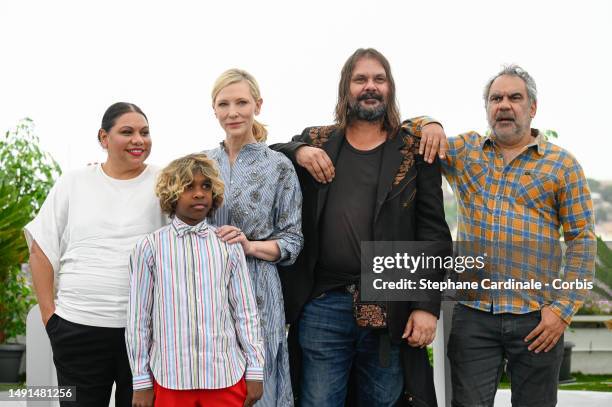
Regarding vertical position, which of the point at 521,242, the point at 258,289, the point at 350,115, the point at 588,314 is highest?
the point at 350,115

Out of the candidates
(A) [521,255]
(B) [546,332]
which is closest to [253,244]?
(A) [521,255]

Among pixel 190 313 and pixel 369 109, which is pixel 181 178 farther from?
pixel 369 109

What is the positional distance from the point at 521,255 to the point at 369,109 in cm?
79

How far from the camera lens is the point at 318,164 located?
2691 mm

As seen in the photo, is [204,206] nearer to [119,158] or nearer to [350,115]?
[119,158]

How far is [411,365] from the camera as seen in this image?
8.70 ft

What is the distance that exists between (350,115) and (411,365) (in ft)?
3.23

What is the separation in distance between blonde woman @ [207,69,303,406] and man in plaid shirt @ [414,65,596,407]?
567 millimetres

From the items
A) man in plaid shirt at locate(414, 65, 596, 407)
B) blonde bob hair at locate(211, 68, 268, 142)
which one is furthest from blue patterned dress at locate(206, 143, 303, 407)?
man in plaid shirt at locate(414, 65, 596, 407)

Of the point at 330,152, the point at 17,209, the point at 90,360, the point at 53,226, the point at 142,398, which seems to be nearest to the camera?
the point at 142,398

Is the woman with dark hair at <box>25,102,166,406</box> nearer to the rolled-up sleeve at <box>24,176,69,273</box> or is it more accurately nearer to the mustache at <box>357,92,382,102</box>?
the rolled-up sleeve at <box>24,176,69,273</box>

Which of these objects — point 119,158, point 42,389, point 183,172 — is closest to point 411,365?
point 183,172

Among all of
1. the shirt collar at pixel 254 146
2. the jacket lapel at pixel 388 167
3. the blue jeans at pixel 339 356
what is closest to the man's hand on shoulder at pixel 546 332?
the blue jeans at pixel 339 356

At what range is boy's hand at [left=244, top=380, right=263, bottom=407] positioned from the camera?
7.75 ft
